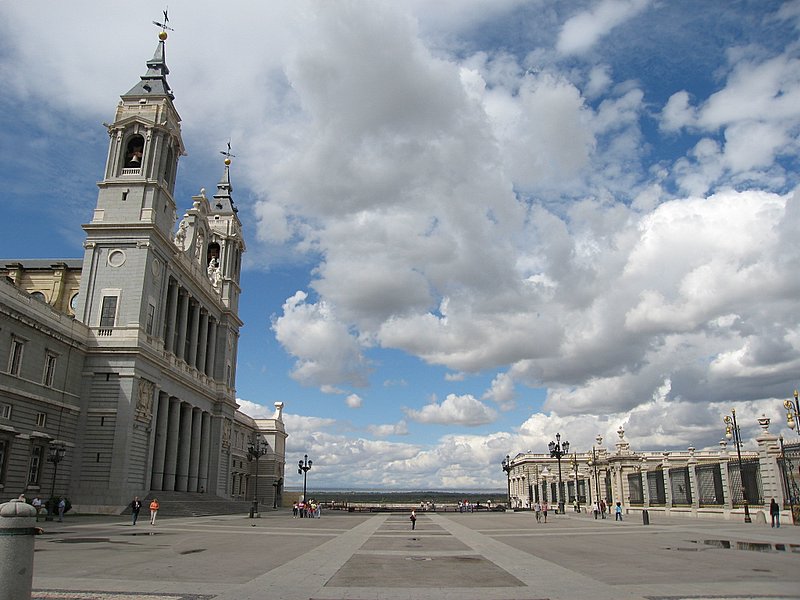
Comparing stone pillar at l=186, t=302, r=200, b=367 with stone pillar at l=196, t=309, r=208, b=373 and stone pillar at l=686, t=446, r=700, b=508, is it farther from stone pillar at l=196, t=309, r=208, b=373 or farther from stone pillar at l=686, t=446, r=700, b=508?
stone pillar at l=686, t=446, r=700, b=508

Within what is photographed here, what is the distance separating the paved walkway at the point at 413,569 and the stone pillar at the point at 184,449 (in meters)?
36.9

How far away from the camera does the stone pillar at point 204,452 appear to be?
66938 millimetres

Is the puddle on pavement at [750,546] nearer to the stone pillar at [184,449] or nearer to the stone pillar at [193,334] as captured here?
the stone pillar at [184,449]

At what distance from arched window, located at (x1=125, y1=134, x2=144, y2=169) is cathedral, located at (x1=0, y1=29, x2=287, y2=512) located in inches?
4.7

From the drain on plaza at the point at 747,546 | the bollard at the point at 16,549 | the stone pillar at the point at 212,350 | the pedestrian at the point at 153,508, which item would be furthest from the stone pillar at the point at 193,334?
the bollard at the point at 16,549

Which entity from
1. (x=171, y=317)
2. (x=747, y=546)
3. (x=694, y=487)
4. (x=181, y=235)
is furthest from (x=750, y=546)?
(x=181, y=235)

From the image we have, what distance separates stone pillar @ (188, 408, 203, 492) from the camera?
64500 millimetres

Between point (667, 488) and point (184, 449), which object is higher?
point (184, 449)

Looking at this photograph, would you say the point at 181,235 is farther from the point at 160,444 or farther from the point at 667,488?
the point at 667,488

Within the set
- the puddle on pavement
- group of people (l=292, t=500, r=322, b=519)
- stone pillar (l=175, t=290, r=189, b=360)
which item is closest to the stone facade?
the puddle on pavement

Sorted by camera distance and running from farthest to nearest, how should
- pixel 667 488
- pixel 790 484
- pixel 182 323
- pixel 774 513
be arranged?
pixel 182 323 < pixel 667 488 < pixel 790 484 < pixel 774 513

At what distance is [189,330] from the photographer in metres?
68.4

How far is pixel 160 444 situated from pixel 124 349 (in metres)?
11.3

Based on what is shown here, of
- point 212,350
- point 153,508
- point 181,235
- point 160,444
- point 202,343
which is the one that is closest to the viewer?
point 153,508
